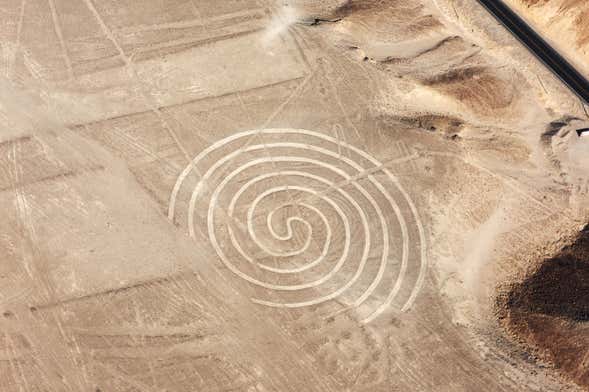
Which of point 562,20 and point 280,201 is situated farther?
point 562,20

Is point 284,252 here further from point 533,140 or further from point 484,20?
point 484,20

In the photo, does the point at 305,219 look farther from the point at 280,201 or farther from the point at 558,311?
the point at 558,311

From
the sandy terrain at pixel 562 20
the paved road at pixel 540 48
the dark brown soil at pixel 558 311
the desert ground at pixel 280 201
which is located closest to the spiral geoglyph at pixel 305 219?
the desert ground at pixel 280 201

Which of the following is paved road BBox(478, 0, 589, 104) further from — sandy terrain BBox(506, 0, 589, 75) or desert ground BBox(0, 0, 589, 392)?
desert ground BBox(0, 0, 589, 392)

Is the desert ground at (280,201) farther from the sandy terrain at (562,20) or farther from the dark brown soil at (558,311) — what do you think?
the sandy terrain at (562,20)

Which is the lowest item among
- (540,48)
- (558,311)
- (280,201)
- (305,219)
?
(305,219)

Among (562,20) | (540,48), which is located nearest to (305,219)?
(540,48)
